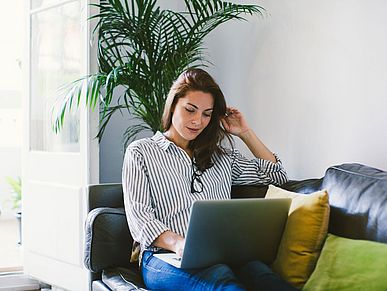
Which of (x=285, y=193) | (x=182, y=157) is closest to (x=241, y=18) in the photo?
(x=182, y=157)

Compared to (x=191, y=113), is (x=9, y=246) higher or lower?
lower

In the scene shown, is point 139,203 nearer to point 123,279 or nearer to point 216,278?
point 123,279

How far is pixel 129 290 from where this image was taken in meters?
1.93

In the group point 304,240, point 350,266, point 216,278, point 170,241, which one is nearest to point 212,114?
point 170,241

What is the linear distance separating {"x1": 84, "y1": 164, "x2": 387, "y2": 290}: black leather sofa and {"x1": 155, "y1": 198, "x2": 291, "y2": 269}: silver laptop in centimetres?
19

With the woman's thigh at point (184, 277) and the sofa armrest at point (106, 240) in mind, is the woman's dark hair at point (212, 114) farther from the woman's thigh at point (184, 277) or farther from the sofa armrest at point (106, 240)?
the woman's thigh at point (184, 277)

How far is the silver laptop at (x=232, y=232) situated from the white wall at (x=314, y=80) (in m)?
0.63

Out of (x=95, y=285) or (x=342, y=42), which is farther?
(x=342, y=42)

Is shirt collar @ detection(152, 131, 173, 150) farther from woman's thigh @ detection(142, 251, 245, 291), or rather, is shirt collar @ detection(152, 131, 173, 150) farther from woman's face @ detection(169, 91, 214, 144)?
woman's thigh @ detection(142, 251, 245, 291)

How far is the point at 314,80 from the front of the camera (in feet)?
8.64

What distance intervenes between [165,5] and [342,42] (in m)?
1.54

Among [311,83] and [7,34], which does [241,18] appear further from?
[7,34]

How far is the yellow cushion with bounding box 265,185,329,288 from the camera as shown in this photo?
1840 mm

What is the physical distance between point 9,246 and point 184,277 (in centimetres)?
319
